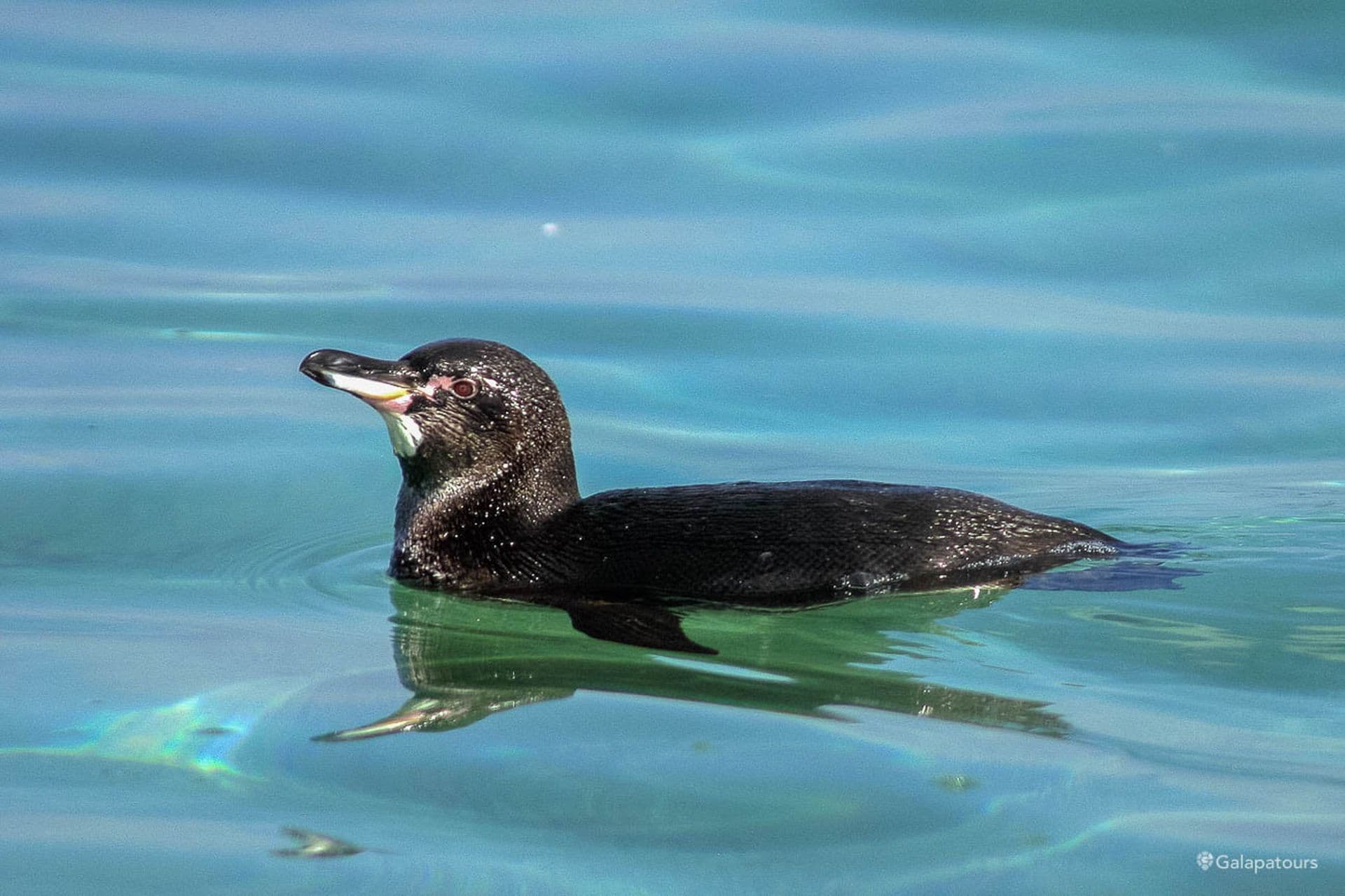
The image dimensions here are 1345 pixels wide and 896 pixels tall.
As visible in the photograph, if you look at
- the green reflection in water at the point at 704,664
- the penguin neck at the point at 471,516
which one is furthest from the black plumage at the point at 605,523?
the green reflection in water at the point at 704,664

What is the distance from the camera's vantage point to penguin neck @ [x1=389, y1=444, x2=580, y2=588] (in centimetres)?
649

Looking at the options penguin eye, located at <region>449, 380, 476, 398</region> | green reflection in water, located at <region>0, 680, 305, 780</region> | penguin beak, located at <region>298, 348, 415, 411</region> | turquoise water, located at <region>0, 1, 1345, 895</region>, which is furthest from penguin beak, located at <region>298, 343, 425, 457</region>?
green reflection in water, located at <region>0, 680, 305, 780</region>

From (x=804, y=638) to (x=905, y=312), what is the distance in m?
4.67

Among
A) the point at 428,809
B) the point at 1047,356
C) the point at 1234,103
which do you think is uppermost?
the point at 1234,103

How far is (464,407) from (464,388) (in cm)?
7

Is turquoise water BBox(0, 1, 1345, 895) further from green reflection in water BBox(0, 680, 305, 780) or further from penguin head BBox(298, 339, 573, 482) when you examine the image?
penguin head BBox(298, 339, 573, 482)

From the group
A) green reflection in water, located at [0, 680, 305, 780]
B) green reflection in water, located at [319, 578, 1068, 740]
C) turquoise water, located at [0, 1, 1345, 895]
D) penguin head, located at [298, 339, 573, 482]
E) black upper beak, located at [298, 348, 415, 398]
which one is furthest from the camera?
penguin head, located at [298, 339, 573, 482]

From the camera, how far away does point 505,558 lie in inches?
254

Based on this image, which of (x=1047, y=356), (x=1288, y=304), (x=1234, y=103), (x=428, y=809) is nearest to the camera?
(x=428, y=809)

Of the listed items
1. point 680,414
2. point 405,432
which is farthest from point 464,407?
point 680,414

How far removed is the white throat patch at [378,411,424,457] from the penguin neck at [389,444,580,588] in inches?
2.3

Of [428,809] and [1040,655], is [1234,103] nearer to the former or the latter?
[1040,655]

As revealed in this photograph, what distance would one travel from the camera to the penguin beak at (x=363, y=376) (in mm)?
6270

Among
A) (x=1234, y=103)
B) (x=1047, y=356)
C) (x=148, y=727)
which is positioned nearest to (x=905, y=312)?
(x=1047, y=356)
